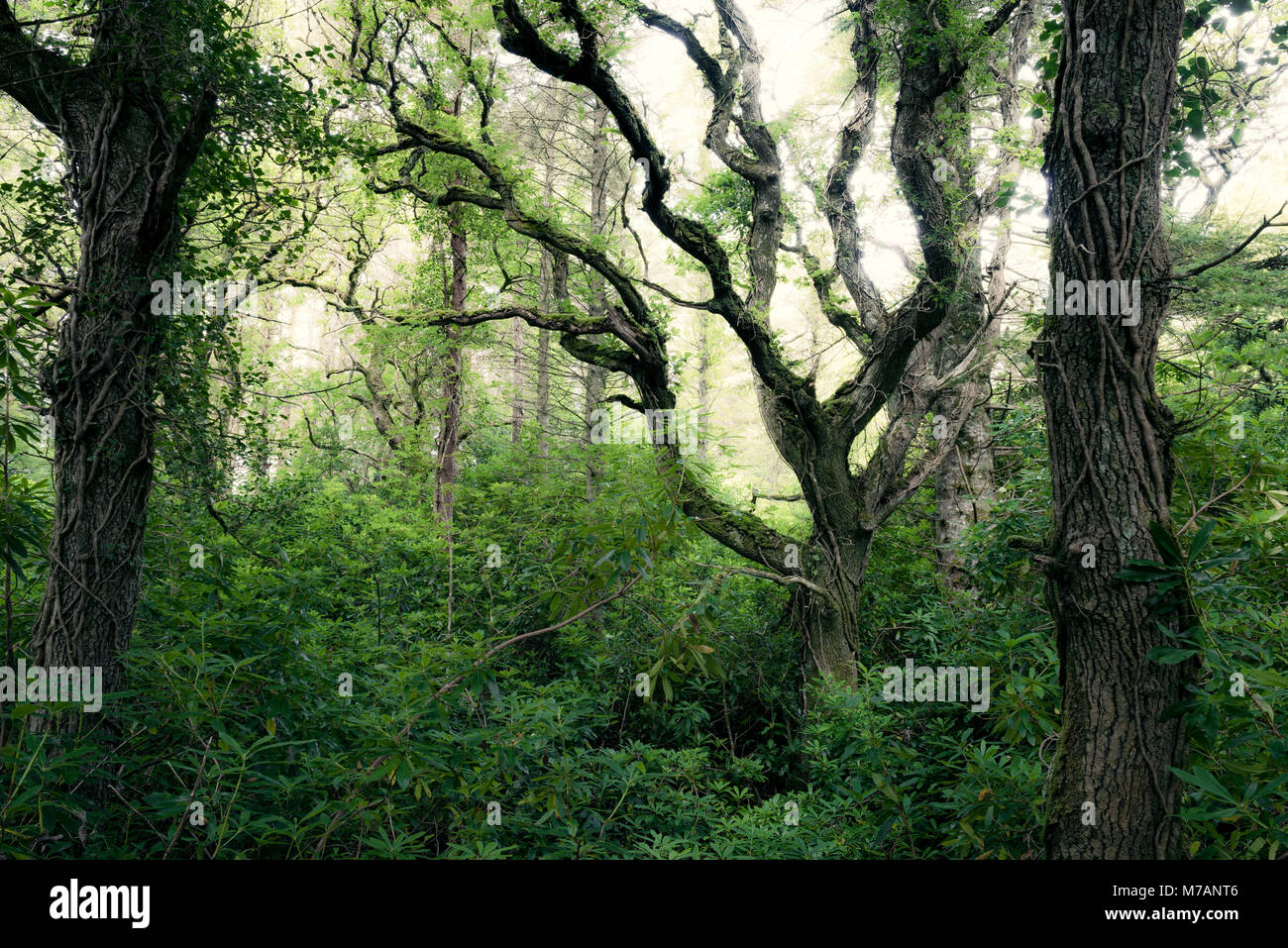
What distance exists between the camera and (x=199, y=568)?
397 cm

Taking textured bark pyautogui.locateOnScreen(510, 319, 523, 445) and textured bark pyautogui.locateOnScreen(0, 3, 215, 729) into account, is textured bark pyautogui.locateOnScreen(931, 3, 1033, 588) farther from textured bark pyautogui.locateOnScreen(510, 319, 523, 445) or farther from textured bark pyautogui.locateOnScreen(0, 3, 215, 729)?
textured bark pyautogui.locateOnScreen(0, 3, 215, 729)

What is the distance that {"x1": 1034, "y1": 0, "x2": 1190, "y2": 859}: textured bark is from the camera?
8.70 feet

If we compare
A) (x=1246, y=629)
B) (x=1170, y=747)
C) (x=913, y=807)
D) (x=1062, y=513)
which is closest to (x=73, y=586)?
(x=913, y=807)

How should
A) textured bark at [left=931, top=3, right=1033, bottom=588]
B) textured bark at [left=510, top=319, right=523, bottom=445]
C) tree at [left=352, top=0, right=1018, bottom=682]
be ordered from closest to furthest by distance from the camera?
tree at [left=352, top=0, right=1018, bottom=682], textured bark at [left=931, top=3, right=1033, bottom=588], textured bark at [left=510, top=319, right=523, bottom=445]

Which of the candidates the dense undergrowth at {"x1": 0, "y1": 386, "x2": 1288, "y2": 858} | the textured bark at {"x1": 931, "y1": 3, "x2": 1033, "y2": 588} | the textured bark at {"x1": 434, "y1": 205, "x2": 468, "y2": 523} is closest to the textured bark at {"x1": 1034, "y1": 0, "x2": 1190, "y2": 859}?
the dense undergrowth at {"x1": 0, "y1": 386, "x2": 1288, "y2": 858}

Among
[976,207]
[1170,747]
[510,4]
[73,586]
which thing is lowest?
[1170,747]

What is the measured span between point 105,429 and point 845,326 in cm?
682

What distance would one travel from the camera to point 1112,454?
2.76 m

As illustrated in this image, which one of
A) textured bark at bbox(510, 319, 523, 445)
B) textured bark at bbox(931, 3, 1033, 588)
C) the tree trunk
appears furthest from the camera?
textured bark at bbox(510, 319, 523, 445)

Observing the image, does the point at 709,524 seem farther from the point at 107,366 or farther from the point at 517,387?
the point at 517,387

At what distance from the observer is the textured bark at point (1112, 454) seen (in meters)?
2.65

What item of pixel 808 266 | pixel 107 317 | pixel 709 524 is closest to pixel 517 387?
pixel 808 266

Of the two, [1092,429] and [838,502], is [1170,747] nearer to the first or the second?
[1092,429]
